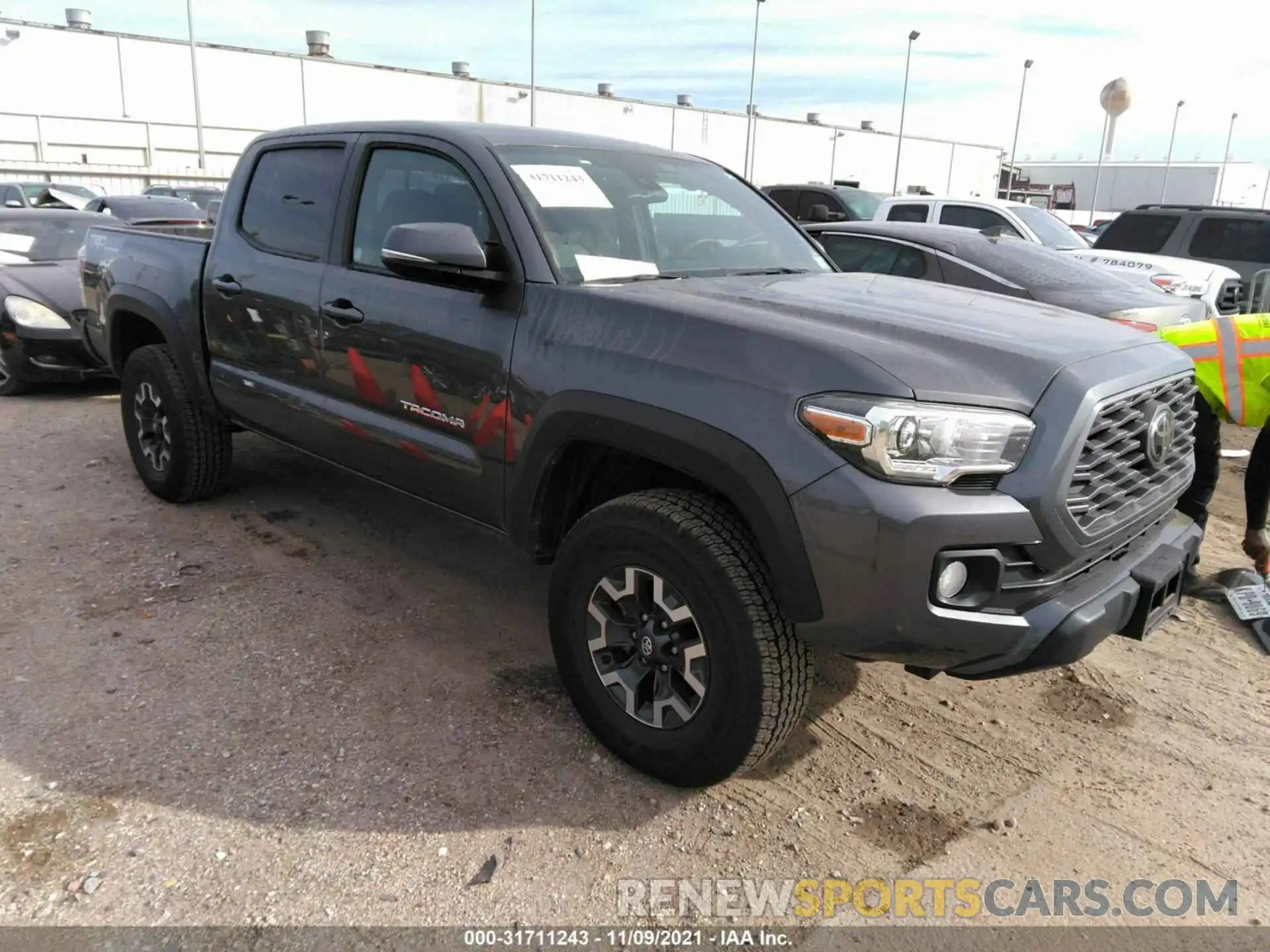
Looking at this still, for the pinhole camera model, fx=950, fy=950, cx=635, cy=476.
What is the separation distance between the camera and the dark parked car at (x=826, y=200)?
1296cm

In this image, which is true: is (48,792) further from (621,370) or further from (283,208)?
(283,208)

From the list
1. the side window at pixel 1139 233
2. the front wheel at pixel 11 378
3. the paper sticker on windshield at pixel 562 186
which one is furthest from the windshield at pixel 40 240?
the side window at pixel 1139 233

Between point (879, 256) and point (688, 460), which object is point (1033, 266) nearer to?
point (879, 256)

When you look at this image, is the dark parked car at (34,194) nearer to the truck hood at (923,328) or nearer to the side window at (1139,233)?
the truck hood at (923,328)

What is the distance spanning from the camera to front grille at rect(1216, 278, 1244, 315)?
32.1 feet

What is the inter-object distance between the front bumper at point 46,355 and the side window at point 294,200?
396cm

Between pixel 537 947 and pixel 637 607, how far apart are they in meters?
0.94

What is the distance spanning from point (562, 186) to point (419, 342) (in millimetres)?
740

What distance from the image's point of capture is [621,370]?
2717 millimetres

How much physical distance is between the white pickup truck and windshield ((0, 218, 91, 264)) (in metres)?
8.38

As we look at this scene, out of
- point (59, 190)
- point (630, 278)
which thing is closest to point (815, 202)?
point (630, 278)

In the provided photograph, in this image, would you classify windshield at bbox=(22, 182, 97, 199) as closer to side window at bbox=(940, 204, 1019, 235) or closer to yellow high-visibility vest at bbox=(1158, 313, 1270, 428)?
side window at bbox=(940, 204, 1019, 235)

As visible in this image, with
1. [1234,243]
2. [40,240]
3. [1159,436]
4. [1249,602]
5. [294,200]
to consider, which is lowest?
[1249,602]

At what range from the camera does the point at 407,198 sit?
3611 mm
